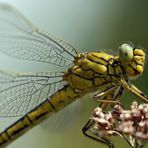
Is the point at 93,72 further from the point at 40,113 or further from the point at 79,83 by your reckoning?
the point at 40,113

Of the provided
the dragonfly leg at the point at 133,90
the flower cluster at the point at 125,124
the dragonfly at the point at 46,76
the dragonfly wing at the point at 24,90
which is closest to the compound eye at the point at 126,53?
the dragonfly at the point at 46,76

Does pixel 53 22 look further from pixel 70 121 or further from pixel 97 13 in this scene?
pixel 70 121


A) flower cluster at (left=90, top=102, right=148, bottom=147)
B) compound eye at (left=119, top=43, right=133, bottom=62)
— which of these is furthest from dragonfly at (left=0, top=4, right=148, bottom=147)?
flower cluster at (left=90, top=102, right=148, bottom=147)

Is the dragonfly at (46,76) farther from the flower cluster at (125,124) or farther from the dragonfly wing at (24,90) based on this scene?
the flower cluster at (125,124)

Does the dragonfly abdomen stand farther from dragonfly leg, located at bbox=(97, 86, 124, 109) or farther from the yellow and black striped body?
dragonfly leg, located at bbox=(97, 86, 124, 109)

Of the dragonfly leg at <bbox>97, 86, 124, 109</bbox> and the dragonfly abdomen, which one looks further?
the dragonfly abdomen

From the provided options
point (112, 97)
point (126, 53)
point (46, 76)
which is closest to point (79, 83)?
point (46, 76)

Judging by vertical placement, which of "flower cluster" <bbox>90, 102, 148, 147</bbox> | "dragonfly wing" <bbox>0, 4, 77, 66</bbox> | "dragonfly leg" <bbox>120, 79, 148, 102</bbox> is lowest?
"flower cluster" <bbox>90, 102, 148, 147</bbox>

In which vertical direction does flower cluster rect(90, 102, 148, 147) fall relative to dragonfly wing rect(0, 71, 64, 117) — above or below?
below
